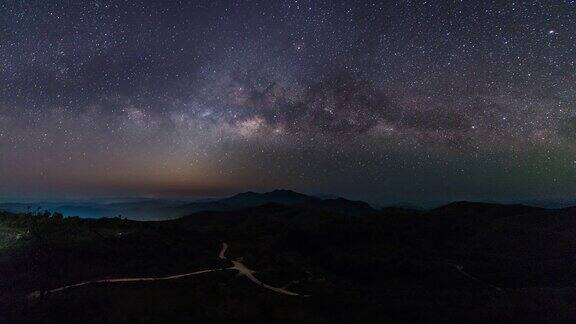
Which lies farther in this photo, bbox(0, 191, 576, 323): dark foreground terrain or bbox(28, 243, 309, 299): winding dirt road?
bbox(28, 243, 309, 299): winding dirt road

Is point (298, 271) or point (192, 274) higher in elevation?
point (192, 274)

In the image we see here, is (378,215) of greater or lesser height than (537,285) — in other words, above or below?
above

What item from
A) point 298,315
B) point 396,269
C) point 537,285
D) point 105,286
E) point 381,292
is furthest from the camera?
point 396,269

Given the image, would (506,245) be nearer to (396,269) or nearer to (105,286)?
(396,269)

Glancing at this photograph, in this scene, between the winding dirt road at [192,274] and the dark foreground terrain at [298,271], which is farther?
the winding dirt road at [192,274]

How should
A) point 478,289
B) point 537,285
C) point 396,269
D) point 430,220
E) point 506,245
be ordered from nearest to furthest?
point 478,289, point 537,285, point 396,269, point 506,245, point 430,220

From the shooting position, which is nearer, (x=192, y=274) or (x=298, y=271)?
(x=192, y=274)

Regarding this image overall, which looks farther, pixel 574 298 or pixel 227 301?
pixel 574 298

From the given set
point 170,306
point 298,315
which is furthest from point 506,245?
point 170,306
